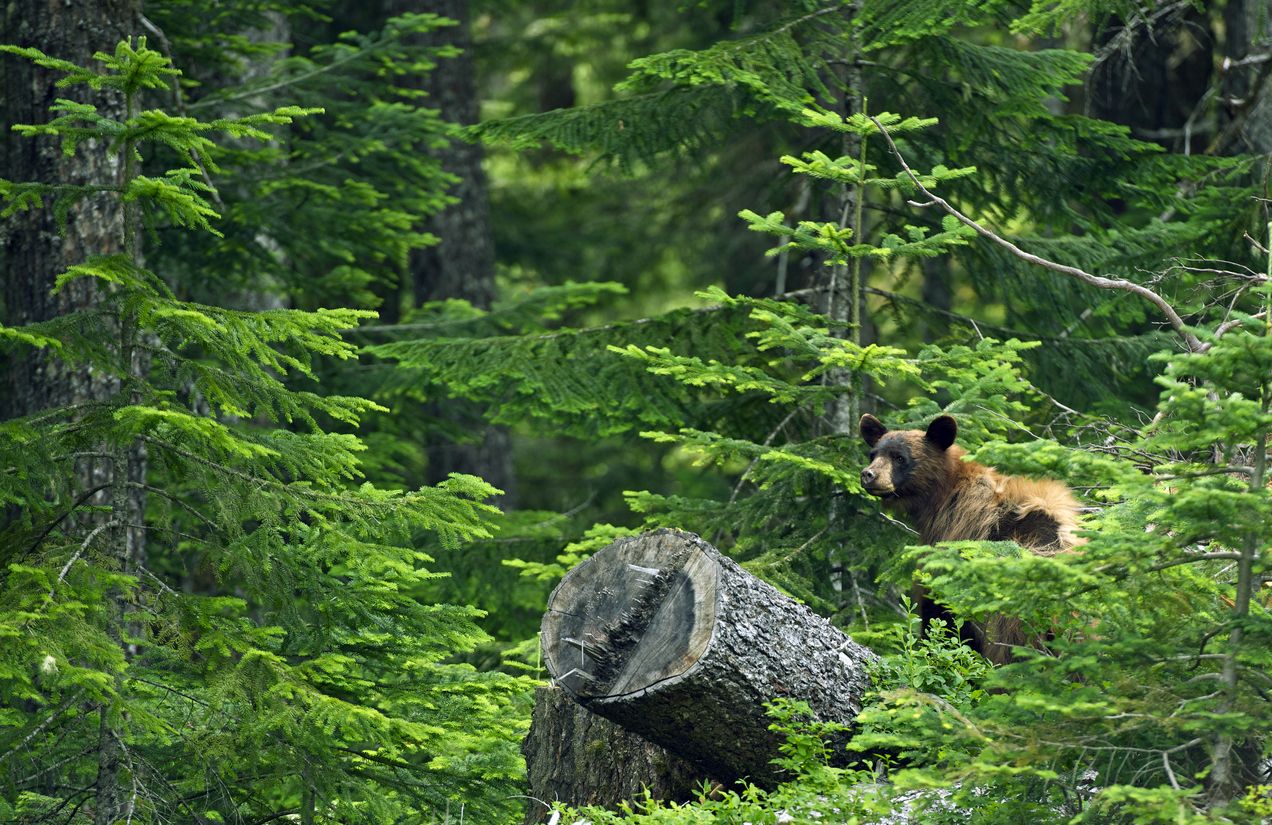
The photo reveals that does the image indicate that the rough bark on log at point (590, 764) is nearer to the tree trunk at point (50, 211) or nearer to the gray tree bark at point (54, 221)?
the gray tree bark at point (54, 221)

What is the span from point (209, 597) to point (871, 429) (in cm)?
369

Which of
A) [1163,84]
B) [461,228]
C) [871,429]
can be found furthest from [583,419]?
[1163,84]

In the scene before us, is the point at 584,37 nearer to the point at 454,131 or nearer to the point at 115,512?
the point at 454,131

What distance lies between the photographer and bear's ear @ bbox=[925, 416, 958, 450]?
294 inches

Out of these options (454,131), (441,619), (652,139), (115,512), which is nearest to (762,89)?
(652,139)

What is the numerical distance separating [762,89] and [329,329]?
11.2ft

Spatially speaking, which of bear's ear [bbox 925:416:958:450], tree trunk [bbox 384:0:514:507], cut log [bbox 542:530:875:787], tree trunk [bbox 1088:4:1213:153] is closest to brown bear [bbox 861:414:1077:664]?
bear's ear [bbox 925:416:958:450]

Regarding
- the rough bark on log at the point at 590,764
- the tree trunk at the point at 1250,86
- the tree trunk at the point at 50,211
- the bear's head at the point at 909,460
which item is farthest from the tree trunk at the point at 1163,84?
the rough bark on log at the point at 590,764

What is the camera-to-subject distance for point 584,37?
65.2ft

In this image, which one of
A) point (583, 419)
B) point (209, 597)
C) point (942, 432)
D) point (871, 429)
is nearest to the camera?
point (209, 597)

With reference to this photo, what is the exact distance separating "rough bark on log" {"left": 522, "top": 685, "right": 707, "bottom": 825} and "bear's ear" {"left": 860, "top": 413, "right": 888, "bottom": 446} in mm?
2321

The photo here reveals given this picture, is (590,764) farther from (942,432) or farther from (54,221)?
(54,221)

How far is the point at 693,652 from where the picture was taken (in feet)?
19.5

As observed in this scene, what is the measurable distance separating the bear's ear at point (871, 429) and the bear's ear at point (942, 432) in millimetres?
339
